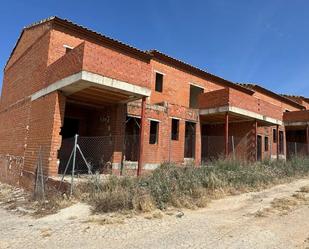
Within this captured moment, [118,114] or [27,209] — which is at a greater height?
[118,114]

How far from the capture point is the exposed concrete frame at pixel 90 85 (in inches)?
462

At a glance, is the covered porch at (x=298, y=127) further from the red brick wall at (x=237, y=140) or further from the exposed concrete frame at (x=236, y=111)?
the exposed concrete frame at (x=236, y=111)

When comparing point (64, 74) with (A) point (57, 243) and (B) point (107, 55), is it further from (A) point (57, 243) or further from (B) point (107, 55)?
(A) point (57, 243)

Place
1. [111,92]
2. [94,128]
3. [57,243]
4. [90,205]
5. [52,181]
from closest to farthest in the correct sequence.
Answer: [57,243] → [90,205] → [52,181] → [111,92] → [94,128]

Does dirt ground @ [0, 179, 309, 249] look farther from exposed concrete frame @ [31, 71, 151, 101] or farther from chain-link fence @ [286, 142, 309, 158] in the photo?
chain-link fence @ [286, 142, 309, 158]

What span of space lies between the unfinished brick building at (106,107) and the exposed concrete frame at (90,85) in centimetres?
4

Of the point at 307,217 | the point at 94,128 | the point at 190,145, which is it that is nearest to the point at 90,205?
the point at 307,217

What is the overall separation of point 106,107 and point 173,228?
376 inches

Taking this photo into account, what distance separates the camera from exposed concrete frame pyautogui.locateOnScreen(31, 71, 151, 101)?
11.7 m

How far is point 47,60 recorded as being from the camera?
14.7 meters

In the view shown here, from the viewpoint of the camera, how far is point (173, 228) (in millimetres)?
7809

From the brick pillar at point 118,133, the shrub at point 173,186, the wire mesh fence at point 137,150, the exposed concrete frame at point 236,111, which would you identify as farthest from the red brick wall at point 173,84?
the shrub at point 173,186

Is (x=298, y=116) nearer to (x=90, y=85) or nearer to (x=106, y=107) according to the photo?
(x=106, y=107)

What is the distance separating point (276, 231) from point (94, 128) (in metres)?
11.3
